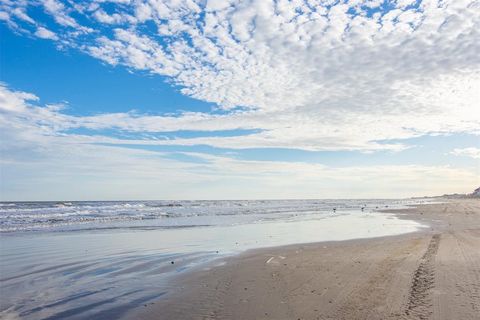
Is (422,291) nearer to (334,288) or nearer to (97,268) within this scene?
(334,288)

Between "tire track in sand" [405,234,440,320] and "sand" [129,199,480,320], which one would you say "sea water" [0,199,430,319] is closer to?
"sand" [129,199,480,320]

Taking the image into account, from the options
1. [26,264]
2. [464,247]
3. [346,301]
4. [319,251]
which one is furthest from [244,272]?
[464,247]

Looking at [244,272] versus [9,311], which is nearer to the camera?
[9,311]

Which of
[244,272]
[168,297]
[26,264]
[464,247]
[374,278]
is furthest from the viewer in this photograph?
[464,247]

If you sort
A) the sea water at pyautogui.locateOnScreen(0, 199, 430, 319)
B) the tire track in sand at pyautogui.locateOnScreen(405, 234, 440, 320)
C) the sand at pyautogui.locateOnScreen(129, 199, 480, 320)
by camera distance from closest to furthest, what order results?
the tire track in sand at pyautogui.locateOnScreen(405, 234, 440, 320) < the sand at pyautogui.locateOnScreen(129, 199, 480, 320) < the sea water at pyautogui.locateOnScreen(0, 199, 430, 319)

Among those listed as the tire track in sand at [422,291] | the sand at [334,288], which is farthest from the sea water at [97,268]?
the tire track in sand at [422,291]

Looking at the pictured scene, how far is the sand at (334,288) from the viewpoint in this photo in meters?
7.17

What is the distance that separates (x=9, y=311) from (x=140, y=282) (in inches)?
123

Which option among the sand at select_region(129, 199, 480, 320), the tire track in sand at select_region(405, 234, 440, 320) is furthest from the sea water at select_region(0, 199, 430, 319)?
the tire track in sand at select_region(405, 234, 440, 320)

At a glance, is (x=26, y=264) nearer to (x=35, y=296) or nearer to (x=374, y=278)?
(x=35, y=296)

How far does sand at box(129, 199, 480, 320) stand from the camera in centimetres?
717

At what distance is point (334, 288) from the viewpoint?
880 centimetres

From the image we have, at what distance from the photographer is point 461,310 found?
6965 mm

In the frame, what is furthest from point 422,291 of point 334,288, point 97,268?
point 97,268
